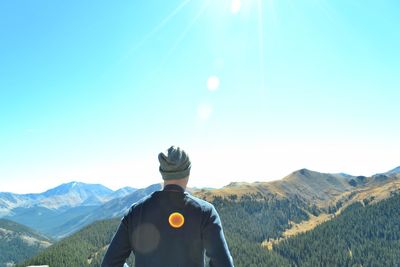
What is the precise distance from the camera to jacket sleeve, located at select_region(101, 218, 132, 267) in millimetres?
4953

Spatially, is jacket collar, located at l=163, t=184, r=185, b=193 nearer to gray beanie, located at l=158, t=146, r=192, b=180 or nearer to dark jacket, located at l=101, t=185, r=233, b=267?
dark jacket, located at l=101, t=185, r=233, b=267

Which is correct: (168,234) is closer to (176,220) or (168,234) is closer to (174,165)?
(176,220)

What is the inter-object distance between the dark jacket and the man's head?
132 millimetres

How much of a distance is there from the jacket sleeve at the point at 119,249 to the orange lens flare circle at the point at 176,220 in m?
0.72

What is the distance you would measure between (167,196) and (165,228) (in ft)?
1.43

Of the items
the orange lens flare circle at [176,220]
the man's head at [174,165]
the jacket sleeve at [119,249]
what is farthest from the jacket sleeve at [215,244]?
the jacket sleeve at [119,249]

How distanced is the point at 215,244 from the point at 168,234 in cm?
69

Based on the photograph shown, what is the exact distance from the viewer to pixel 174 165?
511 centimetres

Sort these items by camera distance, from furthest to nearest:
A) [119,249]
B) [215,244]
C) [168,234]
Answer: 1. [119,249]
2. [168,234]
3. [215,244]

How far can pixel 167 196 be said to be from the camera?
5.02 metres

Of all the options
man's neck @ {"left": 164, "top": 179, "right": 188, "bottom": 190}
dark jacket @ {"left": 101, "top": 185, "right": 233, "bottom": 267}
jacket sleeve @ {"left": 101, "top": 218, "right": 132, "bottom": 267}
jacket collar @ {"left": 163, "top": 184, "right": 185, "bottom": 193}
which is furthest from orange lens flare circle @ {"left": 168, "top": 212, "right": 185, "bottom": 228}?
jacket sleeve @ {"left": 101, "top": 218, "right": 132, "bottom": 267}

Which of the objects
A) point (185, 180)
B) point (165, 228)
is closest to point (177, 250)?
point (165, 228)

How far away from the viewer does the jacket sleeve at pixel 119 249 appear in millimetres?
4953

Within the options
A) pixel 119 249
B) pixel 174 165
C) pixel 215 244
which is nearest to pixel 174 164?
pixel 174 165
